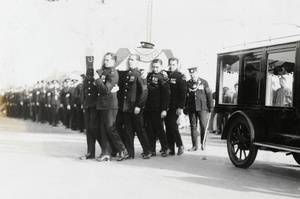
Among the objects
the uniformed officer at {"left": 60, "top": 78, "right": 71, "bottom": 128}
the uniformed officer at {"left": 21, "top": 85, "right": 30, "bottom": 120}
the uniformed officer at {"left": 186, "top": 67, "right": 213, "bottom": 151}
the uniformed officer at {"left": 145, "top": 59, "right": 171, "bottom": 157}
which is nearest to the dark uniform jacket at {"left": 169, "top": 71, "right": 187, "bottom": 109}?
the uniformed officer at {"left": 145, "top": 59, "right": 171, "bottom": 157}

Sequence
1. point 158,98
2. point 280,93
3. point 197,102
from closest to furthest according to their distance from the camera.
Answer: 1. point 280,93
2. point 158,98
3. point 197,102

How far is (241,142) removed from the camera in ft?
27.9

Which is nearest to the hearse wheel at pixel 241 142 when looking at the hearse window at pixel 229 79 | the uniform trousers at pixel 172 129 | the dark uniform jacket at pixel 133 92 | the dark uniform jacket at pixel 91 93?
the hearse window at pixel 229 79

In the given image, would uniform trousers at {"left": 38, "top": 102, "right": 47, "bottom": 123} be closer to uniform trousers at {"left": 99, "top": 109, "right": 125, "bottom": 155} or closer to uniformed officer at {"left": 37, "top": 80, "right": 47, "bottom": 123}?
uniformed officer at {"left": 37, "top": 80, "right": 47, "bottom": 123}

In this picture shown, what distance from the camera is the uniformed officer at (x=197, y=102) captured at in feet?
36.8

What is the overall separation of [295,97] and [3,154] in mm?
5467

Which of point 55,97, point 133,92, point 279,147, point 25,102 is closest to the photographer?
point 279,147

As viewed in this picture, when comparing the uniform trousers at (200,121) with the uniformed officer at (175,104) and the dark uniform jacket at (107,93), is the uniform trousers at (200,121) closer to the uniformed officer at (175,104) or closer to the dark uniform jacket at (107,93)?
the uniformed officer at (175,104)

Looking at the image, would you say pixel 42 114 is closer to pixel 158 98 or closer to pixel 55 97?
pixel 55 97

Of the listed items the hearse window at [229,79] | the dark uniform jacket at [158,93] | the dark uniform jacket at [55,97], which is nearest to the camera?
the hearse window at [229,79]

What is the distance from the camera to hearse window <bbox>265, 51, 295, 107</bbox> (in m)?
7.52

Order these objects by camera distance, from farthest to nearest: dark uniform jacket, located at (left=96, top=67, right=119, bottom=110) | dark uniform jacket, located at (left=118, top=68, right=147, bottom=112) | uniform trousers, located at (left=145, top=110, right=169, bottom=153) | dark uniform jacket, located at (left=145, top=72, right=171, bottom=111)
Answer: uniform trousers, located at (left=145, top=110, right=169, bottom=153), dark uniform jacket, located at (left=145, top=72, right=171, bottom=111), dark uniform jacket, located at (left=118, top=68, right=147, bottom=112), dark uniform jacket, located at (left=96, top=67, right=119, bottom=110)

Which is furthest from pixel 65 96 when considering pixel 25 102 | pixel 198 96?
pixel 198 96

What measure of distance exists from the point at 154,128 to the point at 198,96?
1.82 metres
